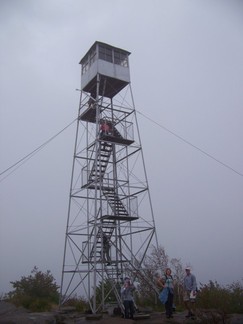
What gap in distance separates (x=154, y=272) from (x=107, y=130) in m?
11.4

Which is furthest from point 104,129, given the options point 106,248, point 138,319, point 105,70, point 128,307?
point 138,319

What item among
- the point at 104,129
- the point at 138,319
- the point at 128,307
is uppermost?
the point at 104,129

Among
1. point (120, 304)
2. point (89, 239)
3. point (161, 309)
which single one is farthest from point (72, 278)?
point (161, 309)

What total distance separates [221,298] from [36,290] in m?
13.3

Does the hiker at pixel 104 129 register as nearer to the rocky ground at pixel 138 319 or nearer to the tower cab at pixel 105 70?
the tower cab at pixel 105 70

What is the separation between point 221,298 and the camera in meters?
15.4

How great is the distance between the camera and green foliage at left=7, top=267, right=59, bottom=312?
21823mm

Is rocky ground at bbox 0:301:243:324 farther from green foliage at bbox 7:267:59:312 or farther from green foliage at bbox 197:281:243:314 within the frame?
green foliage at bbox 7:267:59:312

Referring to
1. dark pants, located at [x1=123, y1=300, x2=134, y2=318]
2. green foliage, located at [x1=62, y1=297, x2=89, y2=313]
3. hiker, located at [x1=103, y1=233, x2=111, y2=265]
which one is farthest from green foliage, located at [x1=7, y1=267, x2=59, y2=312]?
dark pants, located at [x1=123, y1=300, x2=134, y2=318]

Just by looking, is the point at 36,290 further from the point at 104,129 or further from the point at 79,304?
the point at 104,129

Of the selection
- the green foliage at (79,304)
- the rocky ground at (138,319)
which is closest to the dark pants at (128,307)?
the rocky ground at (138,319)

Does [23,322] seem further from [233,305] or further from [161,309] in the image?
[233,305]

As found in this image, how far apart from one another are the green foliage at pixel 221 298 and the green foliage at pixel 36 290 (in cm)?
947

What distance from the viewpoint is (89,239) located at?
18.7 meters
